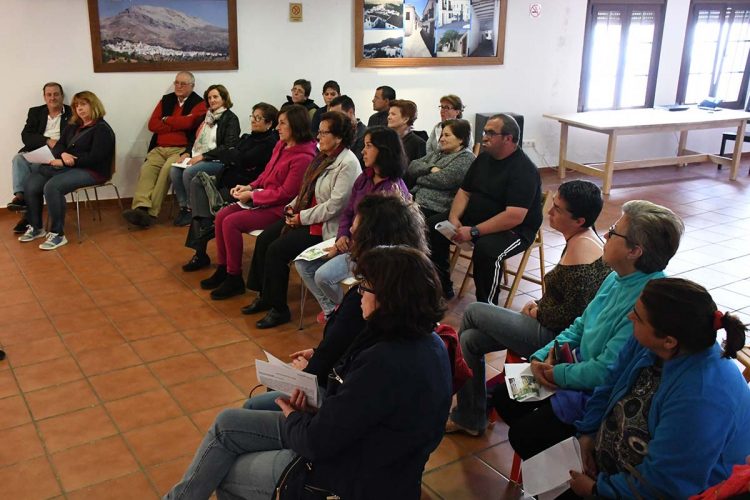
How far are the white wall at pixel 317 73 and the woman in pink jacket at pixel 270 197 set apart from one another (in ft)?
8.59

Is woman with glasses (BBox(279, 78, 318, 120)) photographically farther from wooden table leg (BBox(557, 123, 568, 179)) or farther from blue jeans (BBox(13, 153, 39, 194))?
wooden table leg (BBox(557, 123, 568, 179))

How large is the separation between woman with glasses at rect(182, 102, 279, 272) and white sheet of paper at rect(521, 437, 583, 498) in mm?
3315

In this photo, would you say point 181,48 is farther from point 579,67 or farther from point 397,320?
point 397,320

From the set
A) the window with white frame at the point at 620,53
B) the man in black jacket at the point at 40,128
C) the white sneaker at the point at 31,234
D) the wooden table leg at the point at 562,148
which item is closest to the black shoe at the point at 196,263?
the white sneaker at the point at 31,234

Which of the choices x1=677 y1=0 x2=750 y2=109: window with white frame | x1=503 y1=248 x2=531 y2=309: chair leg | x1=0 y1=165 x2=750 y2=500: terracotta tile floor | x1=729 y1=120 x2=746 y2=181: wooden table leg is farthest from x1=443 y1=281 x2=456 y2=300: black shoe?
x1=677 y1=0 x2=750 y2=109: window with white frame

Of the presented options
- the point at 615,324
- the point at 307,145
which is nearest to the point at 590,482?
the point at 615,324

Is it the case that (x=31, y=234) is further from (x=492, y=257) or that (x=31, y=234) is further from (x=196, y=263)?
(x=492, y=257)

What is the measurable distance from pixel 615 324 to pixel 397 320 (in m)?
0.89

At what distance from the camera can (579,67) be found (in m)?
8.93

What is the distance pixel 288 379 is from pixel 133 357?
196cm

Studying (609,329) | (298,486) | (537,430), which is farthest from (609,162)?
(298,486)

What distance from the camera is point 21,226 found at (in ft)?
19.7

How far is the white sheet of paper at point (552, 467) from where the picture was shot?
2.17 metres

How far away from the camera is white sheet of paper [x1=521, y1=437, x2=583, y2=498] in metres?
2.17
